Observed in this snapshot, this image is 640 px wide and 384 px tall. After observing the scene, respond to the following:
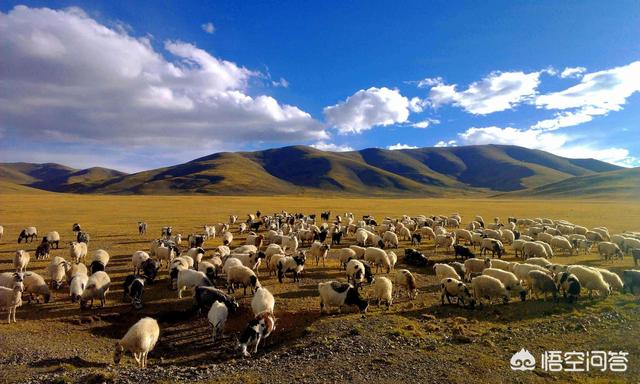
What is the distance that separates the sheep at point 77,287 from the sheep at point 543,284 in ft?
60.2

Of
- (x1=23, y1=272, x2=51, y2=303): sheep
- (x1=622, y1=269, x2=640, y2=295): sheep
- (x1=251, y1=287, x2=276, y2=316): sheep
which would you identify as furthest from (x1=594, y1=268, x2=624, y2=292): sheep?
(x1=23, y1=272, x2=51, y2=303): sheep

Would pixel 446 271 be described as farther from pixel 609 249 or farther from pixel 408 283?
pixel 609 249

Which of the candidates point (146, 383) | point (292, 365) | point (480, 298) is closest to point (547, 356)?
point (480, 298)

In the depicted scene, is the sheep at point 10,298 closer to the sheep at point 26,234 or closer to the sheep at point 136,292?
Result: the sheep at point 136,292

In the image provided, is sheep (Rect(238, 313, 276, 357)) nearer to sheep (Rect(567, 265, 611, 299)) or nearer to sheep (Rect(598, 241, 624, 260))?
sheep (Rect(567, 265, 611, 299))

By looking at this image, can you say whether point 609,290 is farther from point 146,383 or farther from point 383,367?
point 146,383

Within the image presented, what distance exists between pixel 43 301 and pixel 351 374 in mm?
13810

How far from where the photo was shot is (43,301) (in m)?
15.4

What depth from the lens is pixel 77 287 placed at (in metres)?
14.9

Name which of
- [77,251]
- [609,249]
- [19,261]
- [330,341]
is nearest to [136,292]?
[330,341]

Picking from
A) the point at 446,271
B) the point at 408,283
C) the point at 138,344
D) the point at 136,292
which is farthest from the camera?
the point at 446,271

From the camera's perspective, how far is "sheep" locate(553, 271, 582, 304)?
1485 centimetres

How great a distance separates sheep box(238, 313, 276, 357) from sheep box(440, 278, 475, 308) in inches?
289

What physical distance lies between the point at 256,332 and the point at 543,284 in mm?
11845
